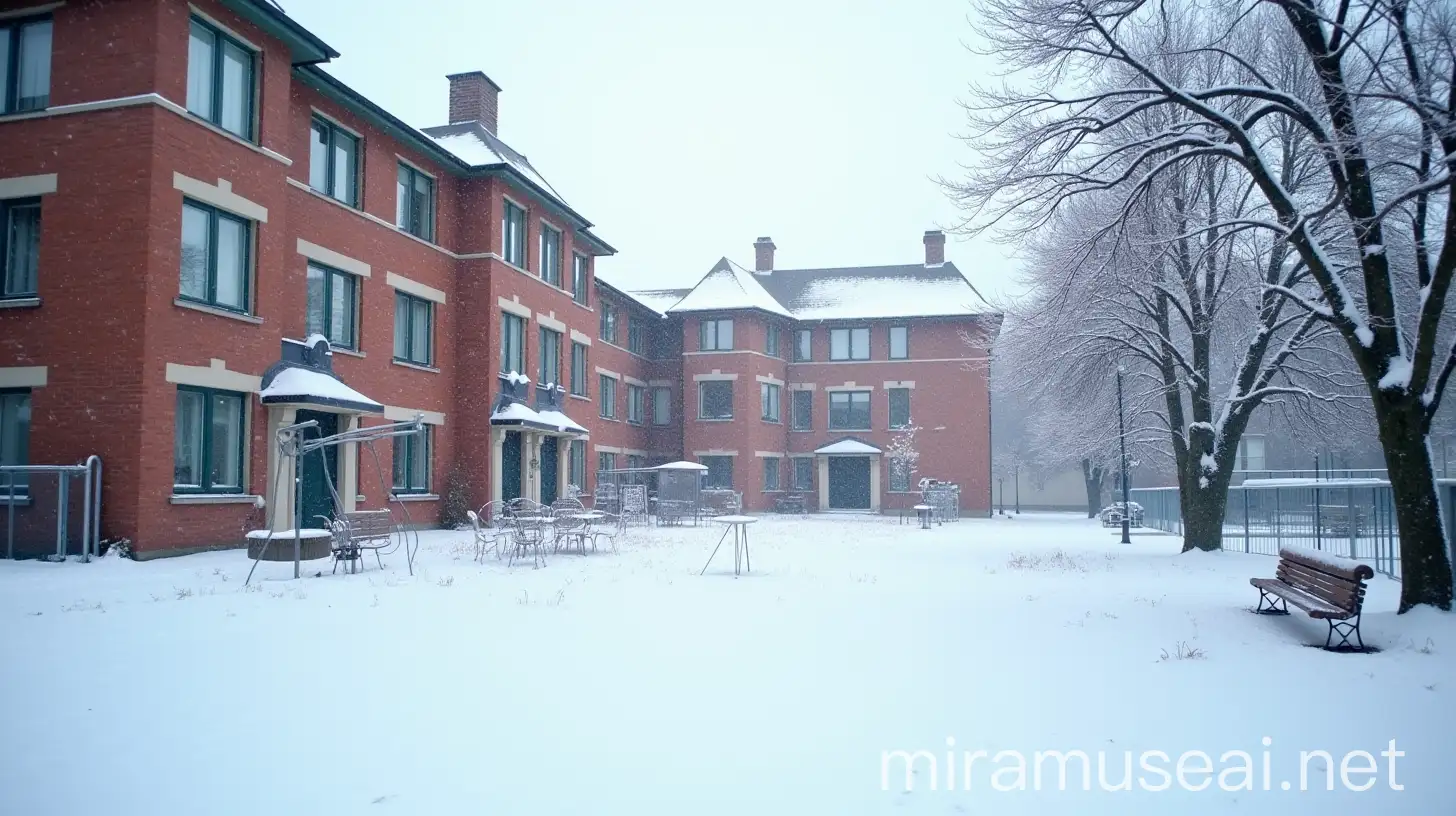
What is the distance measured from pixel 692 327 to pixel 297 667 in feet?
117

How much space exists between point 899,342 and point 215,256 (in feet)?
108

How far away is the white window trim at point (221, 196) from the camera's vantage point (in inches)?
597

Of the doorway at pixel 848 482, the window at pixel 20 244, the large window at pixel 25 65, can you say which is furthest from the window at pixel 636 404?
the large window at pixel 25 65

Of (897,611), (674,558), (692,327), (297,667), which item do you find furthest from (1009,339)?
(692,327)

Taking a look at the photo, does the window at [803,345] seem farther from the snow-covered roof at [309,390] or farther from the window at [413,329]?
the snow-covered roof at [309,390]

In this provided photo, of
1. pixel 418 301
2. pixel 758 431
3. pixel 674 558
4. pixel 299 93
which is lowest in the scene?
pixel 674 558

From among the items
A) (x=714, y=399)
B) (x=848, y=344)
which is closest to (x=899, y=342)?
(x=848, y=344)

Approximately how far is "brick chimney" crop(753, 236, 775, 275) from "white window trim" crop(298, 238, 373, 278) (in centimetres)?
3151

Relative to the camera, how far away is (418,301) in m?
23.3

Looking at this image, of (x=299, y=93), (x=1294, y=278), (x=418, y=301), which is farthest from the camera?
(x=418, y=301)

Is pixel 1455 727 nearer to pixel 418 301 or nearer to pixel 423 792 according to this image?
pixel 423 792

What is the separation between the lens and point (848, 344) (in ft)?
148

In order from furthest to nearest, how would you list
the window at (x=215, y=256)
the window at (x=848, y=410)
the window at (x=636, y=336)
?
the window at (x=848, y=410) → the window at (x=636, y=336) → the window at (x=215, y=256)

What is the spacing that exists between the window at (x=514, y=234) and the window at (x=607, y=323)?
31.9 ft
